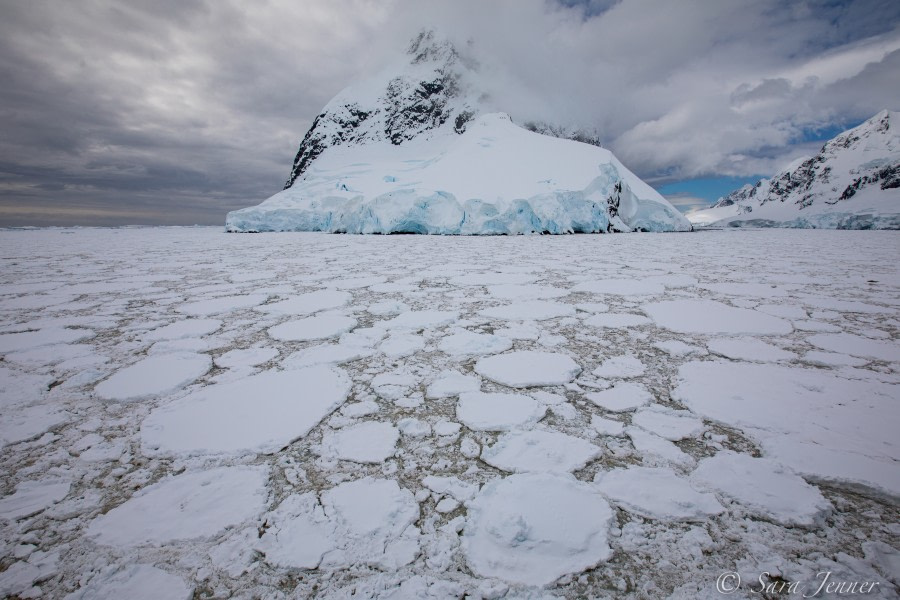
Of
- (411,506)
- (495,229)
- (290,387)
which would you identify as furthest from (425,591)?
(495,229)

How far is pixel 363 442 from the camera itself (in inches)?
42.2

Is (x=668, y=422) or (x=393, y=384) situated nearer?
(x=668, y=422)

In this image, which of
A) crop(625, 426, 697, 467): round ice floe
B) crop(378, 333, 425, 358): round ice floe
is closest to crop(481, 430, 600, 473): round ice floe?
crop(625, 426, 697, 467): round ice floe

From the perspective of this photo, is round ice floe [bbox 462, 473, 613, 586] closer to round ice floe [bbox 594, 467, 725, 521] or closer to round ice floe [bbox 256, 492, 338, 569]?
round ice floe [bbox 594, 467, 725, 521]

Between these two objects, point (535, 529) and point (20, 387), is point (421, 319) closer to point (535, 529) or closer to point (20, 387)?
point (535, 529)

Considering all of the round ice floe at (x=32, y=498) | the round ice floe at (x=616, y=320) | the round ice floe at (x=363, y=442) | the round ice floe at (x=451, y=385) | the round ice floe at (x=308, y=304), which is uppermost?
the round ice floe at (x=616, y=320)

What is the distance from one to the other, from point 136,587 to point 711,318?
9.10ft

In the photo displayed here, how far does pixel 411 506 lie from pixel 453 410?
0.44 metres

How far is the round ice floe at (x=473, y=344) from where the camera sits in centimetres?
174

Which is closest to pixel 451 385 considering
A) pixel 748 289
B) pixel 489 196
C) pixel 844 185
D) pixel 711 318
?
pixel 711 318

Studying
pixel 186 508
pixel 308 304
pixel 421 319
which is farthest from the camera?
pixel 308 304

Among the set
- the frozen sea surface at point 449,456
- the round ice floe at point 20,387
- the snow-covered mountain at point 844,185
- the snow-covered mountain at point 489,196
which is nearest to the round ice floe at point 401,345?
the frozen sea surface at point 449,456

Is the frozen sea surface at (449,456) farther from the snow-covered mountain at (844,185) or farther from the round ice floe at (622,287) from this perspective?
the snow-covered mountain at (844,185)

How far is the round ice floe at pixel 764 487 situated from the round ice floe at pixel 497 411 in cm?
46
